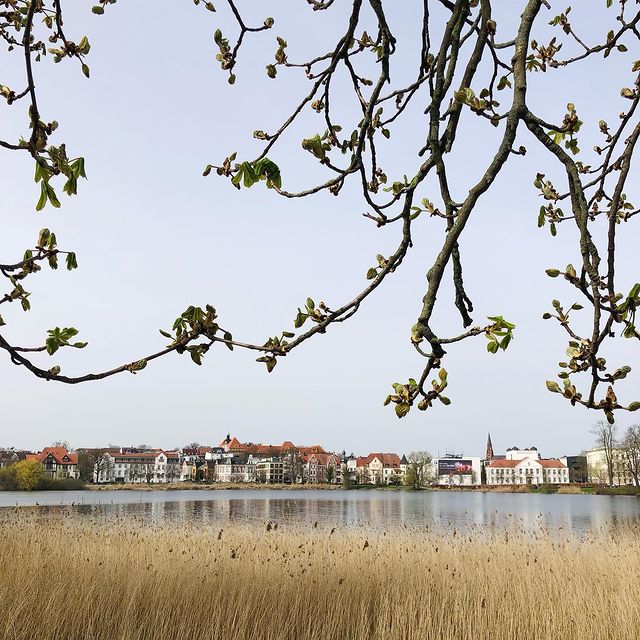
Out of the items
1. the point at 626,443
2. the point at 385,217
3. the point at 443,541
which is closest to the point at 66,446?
the point at 626,443

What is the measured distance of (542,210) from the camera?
72.5 inches

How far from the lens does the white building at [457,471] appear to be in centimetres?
11388

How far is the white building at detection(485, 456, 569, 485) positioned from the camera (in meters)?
107

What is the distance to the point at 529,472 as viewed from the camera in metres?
108

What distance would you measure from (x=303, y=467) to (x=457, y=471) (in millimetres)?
29884

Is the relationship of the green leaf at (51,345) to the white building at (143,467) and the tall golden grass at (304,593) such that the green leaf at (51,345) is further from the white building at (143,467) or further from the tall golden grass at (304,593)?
the white building at (143,467)

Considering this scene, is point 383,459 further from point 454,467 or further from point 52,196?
point 52,196

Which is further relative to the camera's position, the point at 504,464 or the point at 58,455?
the point at 504,464

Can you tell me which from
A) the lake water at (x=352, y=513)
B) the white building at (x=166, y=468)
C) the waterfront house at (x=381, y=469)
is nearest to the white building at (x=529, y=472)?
the waterfront house at (x=381, y=469)

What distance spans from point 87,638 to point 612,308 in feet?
16.8

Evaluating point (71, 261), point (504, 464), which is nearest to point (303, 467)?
point (504, 464)

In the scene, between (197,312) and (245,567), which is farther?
(245,567)

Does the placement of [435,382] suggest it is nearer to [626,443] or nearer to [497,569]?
[497,569]

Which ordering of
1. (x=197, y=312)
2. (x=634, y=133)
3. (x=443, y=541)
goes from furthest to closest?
(x=443, y=541), (x=634, y=133), (x=197, y=312)
